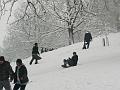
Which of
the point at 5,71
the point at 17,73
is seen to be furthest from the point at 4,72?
the point at 17,73

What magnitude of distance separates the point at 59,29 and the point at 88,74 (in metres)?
29.7

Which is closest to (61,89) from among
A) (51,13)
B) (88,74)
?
(88,74)

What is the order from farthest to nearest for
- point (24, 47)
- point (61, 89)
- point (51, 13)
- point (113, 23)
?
point (24, 47)
point (113, 23)
point (51, 13)
point (61, 89)

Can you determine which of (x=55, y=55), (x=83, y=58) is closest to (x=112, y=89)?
(x=83, y=58)

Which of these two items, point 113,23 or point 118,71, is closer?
point 118,71

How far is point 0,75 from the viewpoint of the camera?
12.5 meters

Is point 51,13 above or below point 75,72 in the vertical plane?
above

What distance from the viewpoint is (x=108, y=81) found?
1450 centimetres

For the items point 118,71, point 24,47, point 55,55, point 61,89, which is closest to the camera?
point 61,89

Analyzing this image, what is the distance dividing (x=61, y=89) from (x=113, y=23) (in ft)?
127

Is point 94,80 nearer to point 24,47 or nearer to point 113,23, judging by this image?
point 113,23

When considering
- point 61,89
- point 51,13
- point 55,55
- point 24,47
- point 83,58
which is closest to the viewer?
point 61,89

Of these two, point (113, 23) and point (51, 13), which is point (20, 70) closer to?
point (51, 13)

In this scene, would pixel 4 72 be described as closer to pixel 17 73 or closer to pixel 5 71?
pixel 5 71
